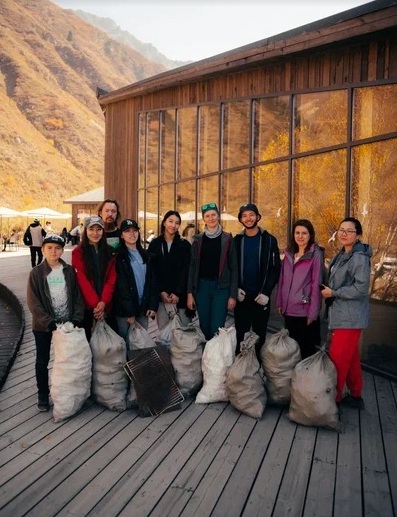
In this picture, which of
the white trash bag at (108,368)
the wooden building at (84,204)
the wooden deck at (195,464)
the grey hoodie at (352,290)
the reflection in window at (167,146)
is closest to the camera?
the wooden deck at (195,464)

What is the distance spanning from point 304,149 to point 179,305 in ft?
9.00

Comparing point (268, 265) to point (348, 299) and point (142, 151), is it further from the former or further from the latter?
point (142, 151)

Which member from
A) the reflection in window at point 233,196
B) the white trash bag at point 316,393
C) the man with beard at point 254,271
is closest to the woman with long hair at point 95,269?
the man with beard at point 254,271

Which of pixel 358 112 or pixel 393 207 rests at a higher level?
pixel 358 112

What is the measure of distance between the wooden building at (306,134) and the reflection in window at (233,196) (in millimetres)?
21

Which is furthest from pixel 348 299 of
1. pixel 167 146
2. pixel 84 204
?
pixel 84 204

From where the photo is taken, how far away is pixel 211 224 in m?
4.59

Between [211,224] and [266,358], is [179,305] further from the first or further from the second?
[266,358]

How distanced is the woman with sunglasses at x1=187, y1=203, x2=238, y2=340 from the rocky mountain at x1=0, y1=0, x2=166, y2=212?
2204 inches

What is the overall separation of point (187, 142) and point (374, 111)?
4728 mm

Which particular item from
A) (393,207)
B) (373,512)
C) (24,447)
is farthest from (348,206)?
(24,447)

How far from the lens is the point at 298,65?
6.20 metres

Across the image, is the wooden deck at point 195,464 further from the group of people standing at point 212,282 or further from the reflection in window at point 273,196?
the reflection in window at point 273,196

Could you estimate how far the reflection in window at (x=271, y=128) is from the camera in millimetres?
6492
